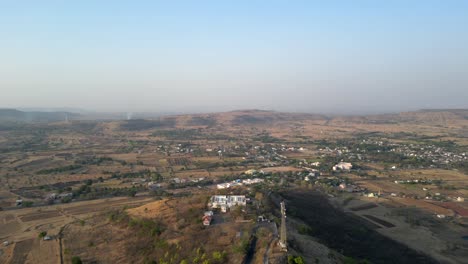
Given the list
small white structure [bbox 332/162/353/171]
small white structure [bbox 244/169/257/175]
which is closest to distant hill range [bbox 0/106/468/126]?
small white structure [bbox 244/169/257/175]

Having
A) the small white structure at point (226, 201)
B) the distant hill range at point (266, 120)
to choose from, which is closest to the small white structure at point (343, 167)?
the small white structure at point (226, 201)

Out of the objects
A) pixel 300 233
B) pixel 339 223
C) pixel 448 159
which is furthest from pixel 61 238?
pixel 448 159

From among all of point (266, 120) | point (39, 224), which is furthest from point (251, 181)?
point (266, 120)

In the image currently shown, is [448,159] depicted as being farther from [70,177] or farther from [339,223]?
[70,177]

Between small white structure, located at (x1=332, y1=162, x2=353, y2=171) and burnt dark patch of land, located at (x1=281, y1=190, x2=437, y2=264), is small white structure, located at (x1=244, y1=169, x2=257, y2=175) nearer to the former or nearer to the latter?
→ small white structure, located at (x1=332, y1=162, x2=353, y2=171)

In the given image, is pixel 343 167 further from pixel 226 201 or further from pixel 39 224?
pixel 39 224

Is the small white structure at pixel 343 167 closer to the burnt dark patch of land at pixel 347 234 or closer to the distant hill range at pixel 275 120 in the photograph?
the burnt dark patch of land at pixel 347 234

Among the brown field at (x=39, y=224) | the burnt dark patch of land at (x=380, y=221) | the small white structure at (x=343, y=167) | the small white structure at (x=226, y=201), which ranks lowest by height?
the burnt dark patch of land at (x=380, y=221)

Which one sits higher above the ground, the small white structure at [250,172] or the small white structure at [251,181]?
the small white structure at [251,181]

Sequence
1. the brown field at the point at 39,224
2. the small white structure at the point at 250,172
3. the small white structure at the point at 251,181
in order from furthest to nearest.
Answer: the small white structure at the point at 250,172
the small white structure at the point at 251,181
the brown field at the point at 39,224
